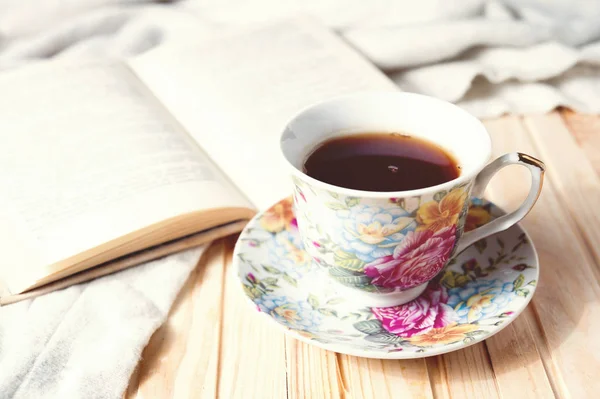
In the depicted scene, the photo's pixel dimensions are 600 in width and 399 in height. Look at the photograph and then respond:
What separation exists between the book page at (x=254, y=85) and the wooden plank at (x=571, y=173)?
0.23m

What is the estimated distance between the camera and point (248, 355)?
0.62 m

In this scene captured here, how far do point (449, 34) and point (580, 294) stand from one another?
0.57 meters

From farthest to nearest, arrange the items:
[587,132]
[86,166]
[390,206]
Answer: [587,132] → [86,166] → [390,206]

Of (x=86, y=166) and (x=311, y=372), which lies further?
(x=86, y=166)

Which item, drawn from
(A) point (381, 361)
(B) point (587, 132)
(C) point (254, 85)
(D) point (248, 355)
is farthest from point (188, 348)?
(B) point (587, 132)

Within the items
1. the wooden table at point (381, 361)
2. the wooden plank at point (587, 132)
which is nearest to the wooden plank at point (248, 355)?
the wooden table at point (381, 361)

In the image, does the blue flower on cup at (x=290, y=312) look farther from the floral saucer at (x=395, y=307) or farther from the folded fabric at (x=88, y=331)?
the folded fabric at (x=88, y=331)

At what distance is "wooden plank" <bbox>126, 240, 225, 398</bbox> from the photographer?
586mm

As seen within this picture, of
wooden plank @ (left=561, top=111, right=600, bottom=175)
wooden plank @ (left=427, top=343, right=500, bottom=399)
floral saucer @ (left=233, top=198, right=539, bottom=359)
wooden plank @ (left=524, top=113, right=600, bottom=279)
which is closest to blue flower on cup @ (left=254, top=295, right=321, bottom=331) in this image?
floral saucer @ (left=233, top=198, right=539, bottom=359)

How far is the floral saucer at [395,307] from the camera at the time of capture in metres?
0.56

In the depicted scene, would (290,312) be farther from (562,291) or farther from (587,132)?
(587,132)

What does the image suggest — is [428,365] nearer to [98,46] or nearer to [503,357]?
[503,357]

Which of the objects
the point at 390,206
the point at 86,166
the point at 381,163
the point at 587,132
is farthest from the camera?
the point at 587,132

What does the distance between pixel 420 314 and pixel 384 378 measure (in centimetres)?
7
